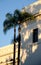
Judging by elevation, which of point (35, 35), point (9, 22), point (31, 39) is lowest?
point (31, 39)

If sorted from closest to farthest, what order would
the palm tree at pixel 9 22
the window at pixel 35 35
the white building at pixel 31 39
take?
the white building at pixel 31 39 → the window at pixel 35 35 → the palm tree at pixel 9 22

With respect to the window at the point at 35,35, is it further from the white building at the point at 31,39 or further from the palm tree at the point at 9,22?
the palm tree at the point at 9,22

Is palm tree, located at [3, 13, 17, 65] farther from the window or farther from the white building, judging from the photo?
the window

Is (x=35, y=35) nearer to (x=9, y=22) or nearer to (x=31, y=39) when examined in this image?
(x=31, y=39)

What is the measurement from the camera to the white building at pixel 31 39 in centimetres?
2634

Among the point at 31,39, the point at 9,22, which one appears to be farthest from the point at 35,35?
the point at 9,22

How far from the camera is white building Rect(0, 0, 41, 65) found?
86.4 ft

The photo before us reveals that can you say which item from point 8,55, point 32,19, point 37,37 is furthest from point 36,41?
point 8,55

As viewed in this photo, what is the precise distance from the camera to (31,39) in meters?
27.4

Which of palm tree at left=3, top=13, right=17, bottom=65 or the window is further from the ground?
palm tree at left=3, top=13, right=17, bottom=65

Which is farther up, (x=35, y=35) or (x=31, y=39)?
(x=35, y=35)

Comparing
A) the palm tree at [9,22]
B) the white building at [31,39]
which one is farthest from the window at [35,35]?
the palm tree at [9,22]

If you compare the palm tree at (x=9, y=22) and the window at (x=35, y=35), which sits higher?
the palm tree at (x=9, y=22)

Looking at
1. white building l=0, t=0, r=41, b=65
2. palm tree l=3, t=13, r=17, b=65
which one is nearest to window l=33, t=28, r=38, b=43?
white building l=0, t=0, r=41, b=65
